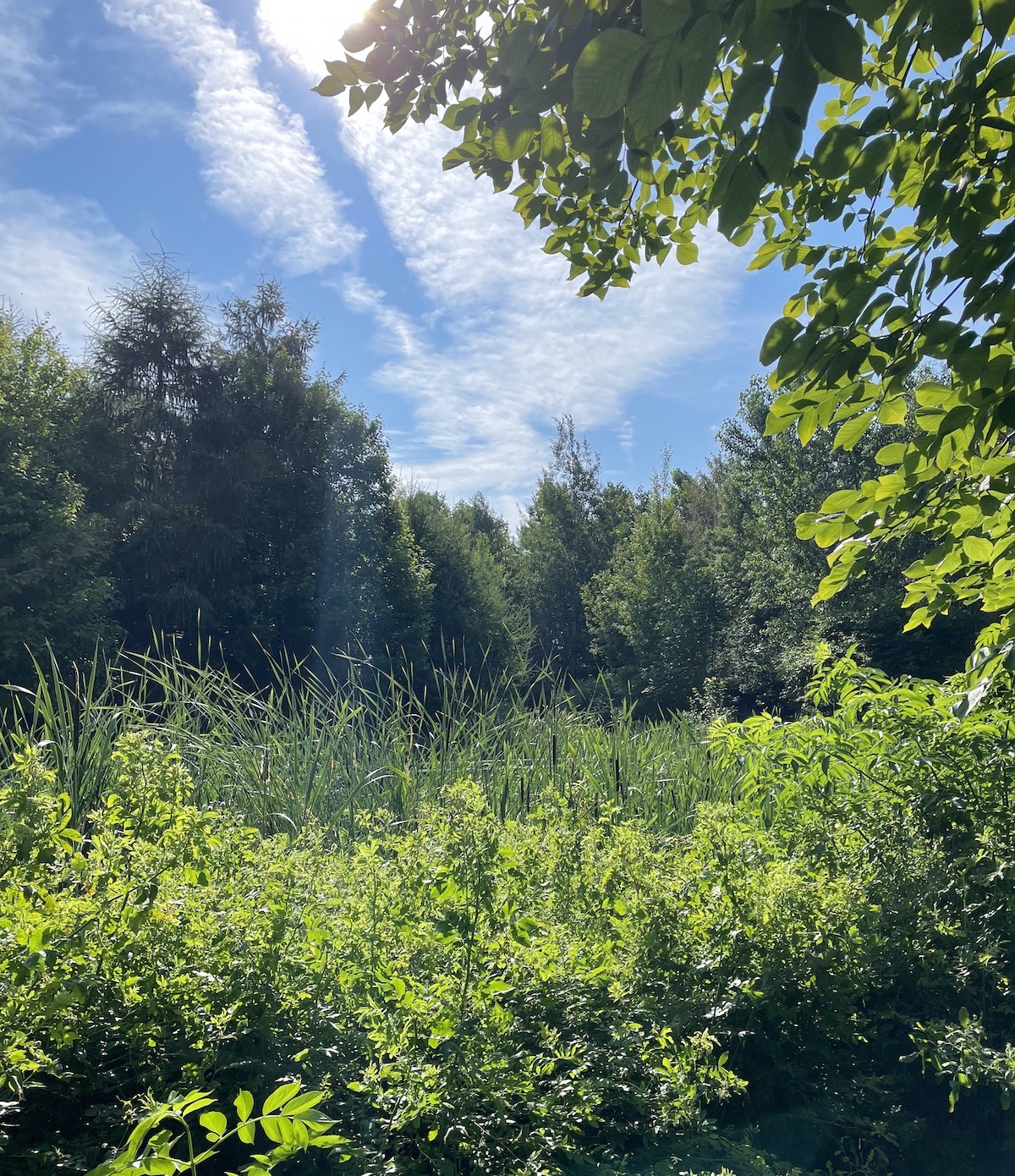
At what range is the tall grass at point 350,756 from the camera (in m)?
3.75

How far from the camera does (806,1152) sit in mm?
1969

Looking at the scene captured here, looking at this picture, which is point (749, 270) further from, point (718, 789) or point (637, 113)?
point (718, 789)

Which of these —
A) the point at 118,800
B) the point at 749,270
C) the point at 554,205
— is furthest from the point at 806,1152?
the point at 554,205

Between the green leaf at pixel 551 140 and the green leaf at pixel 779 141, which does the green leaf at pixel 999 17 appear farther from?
the green leaf at pixel 551 140

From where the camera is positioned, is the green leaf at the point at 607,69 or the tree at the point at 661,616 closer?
the green leaf at the point at 607,69

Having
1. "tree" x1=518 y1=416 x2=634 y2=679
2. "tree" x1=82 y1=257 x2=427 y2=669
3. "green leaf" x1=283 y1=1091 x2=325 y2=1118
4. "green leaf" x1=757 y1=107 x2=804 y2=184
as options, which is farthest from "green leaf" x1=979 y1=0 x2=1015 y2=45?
"tree" x1=518 y1=416 x2=634 y2=679

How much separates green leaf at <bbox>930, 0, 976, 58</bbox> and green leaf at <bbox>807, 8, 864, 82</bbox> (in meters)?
0.19

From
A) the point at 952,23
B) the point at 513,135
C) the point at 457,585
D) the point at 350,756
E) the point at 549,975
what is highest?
the point at 457,585

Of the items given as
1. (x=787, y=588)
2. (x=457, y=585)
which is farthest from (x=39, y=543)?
(x=787, y=588)

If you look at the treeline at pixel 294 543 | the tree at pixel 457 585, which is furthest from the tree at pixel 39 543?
the tree at pixel 457 585

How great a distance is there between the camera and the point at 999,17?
1.17 metres

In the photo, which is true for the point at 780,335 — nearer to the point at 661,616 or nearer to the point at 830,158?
the point at 830,158

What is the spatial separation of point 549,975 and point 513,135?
1.90m

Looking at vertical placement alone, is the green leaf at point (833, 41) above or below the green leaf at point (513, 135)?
below
